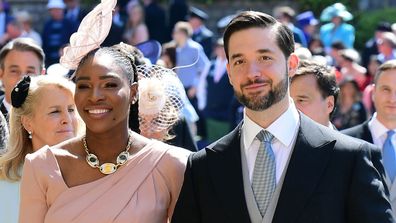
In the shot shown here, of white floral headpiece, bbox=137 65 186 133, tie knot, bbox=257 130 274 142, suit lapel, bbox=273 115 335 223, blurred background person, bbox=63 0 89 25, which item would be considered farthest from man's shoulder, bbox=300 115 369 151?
blurred background person, bbox=63 0 89 25

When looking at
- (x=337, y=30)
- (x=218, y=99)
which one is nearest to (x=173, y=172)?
(x=218, y=99)

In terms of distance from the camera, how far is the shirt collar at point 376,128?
688 cm

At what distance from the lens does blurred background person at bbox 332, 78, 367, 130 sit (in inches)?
506

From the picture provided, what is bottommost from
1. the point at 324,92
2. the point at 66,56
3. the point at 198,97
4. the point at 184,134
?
the point at 198,97

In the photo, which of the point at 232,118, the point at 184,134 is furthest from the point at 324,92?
the point at 232,118

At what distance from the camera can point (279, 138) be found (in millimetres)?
4125

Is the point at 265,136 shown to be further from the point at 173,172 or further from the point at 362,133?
the point at 362,133

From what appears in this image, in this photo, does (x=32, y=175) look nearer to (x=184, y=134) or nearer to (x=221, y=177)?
(x=221, y=177)

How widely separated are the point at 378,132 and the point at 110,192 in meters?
3.04

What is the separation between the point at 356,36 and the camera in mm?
21891

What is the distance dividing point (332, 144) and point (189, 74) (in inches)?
450

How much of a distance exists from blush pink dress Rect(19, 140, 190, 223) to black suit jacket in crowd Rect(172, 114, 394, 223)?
22cm

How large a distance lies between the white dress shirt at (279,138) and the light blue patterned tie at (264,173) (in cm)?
2

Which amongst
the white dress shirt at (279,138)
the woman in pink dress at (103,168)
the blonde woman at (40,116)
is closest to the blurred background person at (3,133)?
A: the blonde woman at (40,116)
